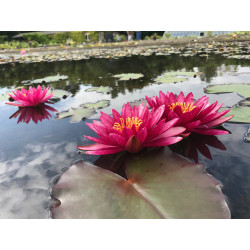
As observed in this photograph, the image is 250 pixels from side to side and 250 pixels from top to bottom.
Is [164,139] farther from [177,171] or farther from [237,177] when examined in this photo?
[237,177]

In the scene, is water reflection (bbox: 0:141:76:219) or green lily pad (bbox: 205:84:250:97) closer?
water reflection (bbox: 0:141:76:219)

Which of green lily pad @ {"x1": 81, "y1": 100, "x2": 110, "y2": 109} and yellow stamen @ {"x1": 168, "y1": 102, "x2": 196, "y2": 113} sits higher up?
yellow stamen @ {"x1": 168, "y1": 102, "x2": 196, "y2": 113}

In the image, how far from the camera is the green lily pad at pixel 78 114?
1.70m

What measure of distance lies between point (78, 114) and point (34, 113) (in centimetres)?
52

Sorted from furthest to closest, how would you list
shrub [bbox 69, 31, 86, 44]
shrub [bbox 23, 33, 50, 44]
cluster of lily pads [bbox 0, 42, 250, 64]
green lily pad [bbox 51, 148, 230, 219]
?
1. shrub [bbox 23, 33, 50, 44]
2. shrub [bbox 69, 31, 86, 44]
3. cluster of lily pads [bbox 0, 42, 250, 64]
4. green lily pad [bbox 51, 148, 230, 219]

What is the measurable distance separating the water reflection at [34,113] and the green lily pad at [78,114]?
14 cm

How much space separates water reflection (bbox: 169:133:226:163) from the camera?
110cm

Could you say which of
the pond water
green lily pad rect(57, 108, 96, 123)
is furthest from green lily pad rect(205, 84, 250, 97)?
green lily pad rect(57, 108, 96, 123)

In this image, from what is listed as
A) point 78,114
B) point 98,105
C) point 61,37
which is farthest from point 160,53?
point 61,37

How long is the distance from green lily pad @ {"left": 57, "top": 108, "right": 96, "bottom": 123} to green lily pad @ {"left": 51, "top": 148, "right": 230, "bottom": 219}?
0.74 metres

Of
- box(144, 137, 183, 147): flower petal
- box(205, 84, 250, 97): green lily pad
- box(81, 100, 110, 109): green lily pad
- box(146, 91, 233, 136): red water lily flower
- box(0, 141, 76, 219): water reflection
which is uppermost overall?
box(146, 91, 233, 136): red water lily flower

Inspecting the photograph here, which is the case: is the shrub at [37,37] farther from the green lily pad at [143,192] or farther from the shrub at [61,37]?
the green lily pad at [143,192]

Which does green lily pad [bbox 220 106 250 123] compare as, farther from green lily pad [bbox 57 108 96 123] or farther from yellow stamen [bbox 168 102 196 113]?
green lily pad [bbox 57 108 96 123]

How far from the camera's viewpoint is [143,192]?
2.70 feet
